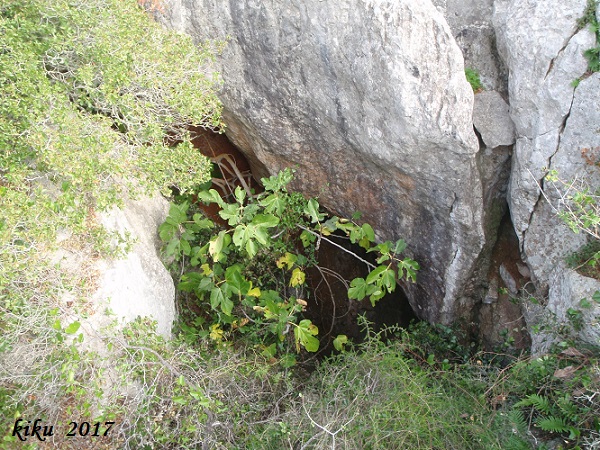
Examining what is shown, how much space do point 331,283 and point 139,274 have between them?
228 cm

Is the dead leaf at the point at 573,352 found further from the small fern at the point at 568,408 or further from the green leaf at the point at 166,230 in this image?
the green leaf at the point at 166,230

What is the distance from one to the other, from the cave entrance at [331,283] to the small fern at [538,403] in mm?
2125

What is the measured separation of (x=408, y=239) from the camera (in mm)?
4746

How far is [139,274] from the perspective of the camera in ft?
12.8

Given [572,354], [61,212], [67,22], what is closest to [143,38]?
[67,22]

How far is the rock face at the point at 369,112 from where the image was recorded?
3820mm

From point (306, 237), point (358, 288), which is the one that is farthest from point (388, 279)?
point (306, 237)

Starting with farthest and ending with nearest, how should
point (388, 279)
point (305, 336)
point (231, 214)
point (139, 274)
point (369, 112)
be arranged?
1. point (388, 279)
2. point (305, 336)
3. point (231, 214)
4. point (369, 112)
5. point (139, 274)

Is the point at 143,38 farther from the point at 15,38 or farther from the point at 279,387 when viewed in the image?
the point at 279,387

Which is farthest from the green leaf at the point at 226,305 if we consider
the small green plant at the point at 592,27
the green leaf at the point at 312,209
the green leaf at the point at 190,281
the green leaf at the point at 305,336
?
the small green plant at the point at 592,27

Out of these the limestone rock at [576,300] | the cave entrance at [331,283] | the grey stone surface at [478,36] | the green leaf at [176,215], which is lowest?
the cave entrance at [331,283]

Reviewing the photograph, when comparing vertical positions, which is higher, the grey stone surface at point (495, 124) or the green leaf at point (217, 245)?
the grey stone surface at point (495, 124)

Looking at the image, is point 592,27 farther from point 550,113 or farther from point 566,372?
point 566,372

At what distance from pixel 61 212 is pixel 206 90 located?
1391 millimetres
